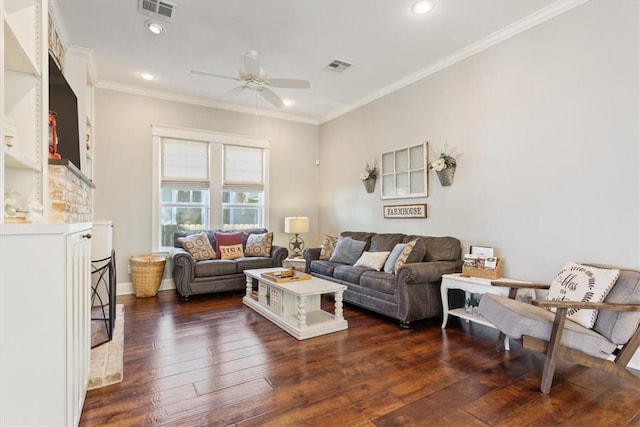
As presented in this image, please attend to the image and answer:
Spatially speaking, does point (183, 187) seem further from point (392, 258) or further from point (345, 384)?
point (345, 384)

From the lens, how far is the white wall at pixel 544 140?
2646 millimetres

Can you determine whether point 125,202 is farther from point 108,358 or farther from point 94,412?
point 94,412

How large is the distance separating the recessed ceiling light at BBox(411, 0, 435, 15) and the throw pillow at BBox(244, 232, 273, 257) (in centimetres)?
372

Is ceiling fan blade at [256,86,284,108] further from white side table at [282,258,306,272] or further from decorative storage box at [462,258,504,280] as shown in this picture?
decorative storage box at [462,258,504,280]

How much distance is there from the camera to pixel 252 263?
5.02 metres

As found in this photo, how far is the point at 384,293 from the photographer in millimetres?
3605

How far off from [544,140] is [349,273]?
2.51 m

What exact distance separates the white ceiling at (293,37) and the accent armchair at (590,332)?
A: 8.48ft

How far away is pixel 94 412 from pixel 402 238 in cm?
362

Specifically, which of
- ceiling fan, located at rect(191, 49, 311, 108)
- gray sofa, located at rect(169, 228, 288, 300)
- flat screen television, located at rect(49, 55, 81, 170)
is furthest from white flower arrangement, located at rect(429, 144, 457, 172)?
flat screen television, located at rect(49, 55, 81, 170)

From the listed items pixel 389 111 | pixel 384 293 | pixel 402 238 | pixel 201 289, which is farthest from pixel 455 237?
pixel 201 289

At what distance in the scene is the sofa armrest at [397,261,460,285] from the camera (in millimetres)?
3359

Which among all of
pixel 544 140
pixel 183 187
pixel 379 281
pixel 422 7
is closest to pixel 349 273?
pixel 379 281

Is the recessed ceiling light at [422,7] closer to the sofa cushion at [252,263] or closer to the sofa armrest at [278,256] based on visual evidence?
the sofa armrest at [278,256]
